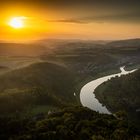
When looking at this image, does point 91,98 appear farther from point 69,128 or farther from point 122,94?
point 69,128

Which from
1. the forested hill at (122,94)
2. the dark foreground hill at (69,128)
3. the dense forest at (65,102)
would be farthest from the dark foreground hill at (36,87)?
the dark foreground hill at (69,128)

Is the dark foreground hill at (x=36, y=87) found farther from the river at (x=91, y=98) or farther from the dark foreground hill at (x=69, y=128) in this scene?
the dark foreground hill at (x=69, y=128)

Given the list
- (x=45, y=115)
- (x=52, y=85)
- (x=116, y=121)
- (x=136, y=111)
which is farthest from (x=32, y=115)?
(x=52, y=85)

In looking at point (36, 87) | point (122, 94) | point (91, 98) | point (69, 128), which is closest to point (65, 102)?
point (36, 87)

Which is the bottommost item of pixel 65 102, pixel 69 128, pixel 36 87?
pixel 69 128

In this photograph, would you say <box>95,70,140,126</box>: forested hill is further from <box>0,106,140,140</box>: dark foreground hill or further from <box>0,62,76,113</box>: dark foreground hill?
<box>0,106,140,140</box>: dark foreground hill

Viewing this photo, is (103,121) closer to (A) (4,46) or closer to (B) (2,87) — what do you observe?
(B) (2,87)
